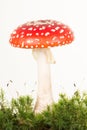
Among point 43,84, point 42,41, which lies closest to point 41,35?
point 42,41

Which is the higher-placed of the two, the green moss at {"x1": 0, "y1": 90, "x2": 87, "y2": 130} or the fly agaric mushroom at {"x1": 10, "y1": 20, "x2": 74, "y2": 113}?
the fly agaric mushroom at {"x1": 10, "y1": 20, "x2": 74, "y2": 113}

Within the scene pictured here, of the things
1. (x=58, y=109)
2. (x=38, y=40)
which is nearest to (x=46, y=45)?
(x=38, y=40)

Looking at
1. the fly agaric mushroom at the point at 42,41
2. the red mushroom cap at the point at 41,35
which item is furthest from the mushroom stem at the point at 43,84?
the red mushroom cap at the point at 41,35

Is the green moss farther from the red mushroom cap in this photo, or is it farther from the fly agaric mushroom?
the red mushroom cap

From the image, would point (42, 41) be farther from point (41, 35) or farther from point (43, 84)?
point (43, 84)

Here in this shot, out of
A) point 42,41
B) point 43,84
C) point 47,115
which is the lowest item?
point 47,115

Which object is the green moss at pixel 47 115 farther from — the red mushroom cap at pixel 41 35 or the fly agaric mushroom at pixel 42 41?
the red mushroom cap at pixel 41 35

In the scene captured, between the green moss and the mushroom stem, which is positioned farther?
the mushroom stem

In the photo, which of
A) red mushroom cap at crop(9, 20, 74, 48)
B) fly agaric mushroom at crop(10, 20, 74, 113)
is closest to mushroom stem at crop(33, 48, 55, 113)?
fly agaric mushroom at crop(10, 20, 74, 113)
